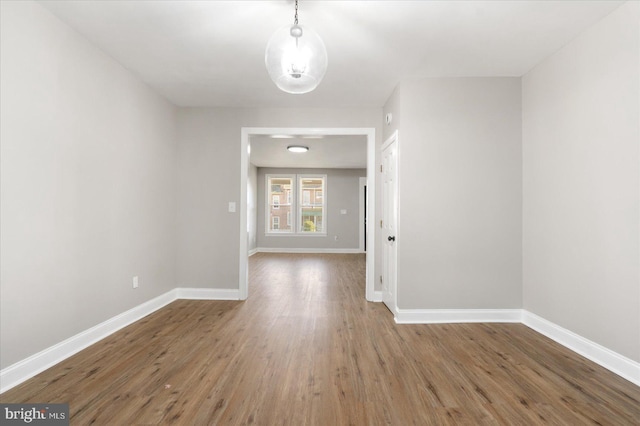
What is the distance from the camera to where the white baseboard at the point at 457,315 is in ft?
11.1

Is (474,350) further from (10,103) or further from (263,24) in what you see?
(10,103)

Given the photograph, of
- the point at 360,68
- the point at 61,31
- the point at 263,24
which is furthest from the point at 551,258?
the point at 61,31

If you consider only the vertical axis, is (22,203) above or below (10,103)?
below

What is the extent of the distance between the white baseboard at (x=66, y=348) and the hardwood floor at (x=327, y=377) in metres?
0.06

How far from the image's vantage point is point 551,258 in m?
2.97

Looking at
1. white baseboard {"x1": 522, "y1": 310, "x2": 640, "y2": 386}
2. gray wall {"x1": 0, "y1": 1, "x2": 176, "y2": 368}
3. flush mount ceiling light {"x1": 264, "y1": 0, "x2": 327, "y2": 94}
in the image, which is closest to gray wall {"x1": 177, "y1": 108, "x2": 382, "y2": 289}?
gray wall {"x1": 0, "y1": 1, "x2": 176, "y2": 368}

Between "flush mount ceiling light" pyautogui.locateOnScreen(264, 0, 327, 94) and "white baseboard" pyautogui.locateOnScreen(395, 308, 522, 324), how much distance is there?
8.24ft

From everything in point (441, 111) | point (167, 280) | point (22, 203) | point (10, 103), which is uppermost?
point (441, 111)

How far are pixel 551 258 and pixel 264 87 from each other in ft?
10.9

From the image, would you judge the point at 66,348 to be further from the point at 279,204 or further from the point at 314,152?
the point at 279,204

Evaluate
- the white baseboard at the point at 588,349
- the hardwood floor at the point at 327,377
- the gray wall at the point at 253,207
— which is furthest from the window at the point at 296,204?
the white baseboard at the point at 588,349

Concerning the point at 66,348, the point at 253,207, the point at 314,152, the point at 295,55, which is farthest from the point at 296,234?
the point at 295,55

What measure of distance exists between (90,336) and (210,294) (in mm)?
1607

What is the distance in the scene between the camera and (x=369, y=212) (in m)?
4.34
